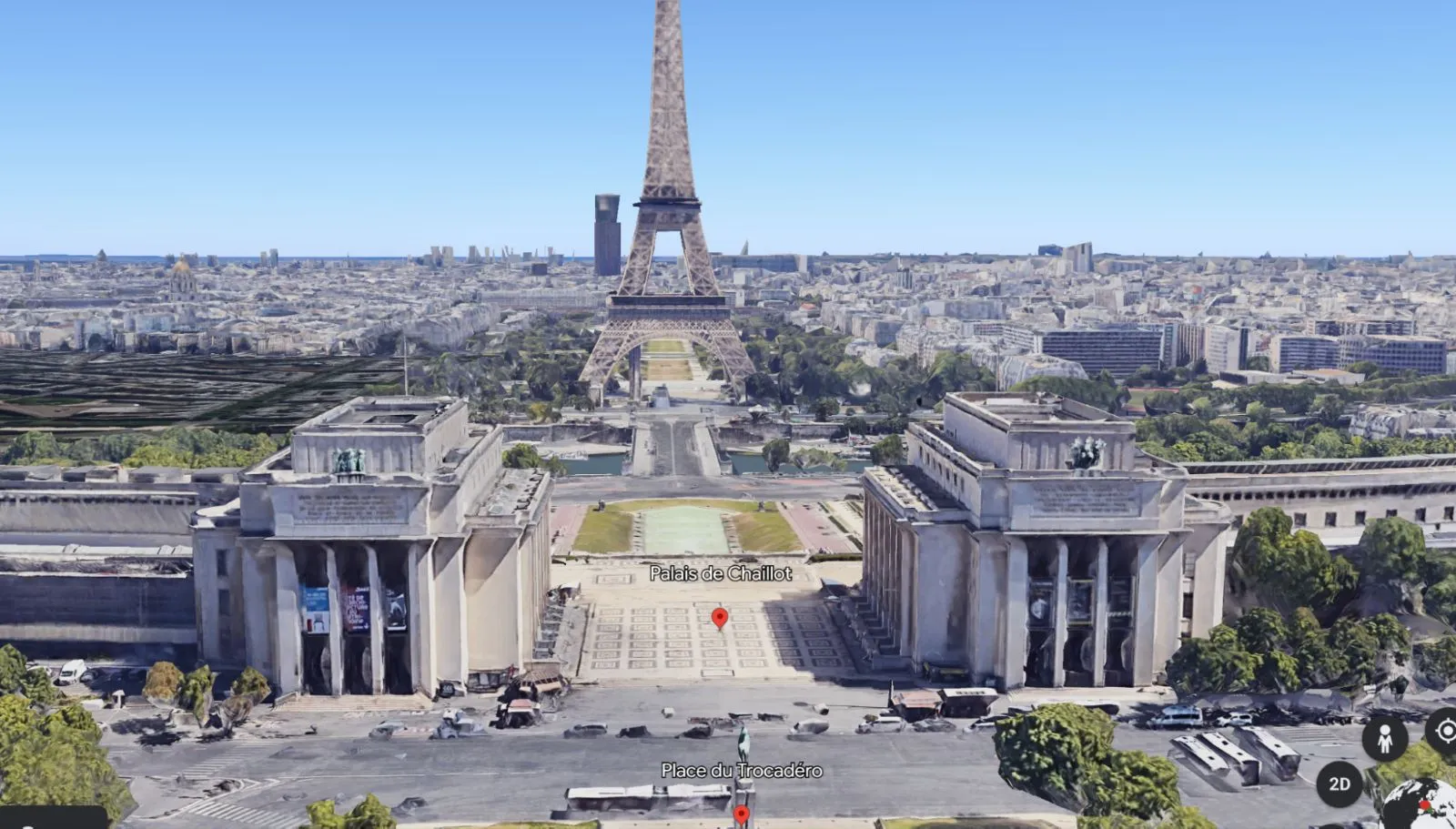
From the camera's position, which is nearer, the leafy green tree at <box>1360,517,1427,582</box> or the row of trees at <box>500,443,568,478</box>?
the leafy green tree at <box>1360,517,1427,582</box>

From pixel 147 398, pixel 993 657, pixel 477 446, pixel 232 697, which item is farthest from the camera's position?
pixel 147 398

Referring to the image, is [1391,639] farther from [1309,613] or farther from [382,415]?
[382,415]

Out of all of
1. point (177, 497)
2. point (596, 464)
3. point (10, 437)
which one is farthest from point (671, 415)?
point (177, 497)

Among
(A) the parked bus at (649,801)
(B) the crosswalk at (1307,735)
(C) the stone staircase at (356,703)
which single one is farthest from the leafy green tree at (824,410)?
(A) the parked bus at (649,801)

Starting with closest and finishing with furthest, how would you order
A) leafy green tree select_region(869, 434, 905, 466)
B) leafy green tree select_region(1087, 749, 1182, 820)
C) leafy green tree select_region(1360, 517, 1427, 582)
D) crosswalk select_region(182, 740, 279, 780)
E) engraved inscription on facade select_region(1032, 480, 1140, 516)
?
1. leafy green tree select_region(1087, 749, 1182, 820)
2. crosswalk select_region(182, 740, 279, 780)
3. engraved inscription on facade select_region(1032, 480, 1140, 516)
4. leafy green tree select_region(1360, 517, 1427, 582)
5. leafy green tree select_region(869, 434, 905, 466)

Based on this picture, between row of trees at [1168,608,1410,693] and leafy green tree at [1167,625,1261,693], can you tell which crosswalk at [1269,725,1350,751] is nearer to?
A: row of trees at [1168,608,1410,693]

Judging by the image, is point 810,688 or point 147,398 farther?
point 147,398

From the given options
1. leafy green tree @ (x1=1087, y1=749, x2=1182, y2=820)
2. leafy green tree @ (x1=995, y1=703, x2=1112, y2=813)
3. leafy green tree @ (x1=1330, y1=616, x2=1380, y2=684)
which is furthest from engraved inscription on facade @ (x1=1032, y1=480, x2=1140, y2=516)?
leafy green tree @ (x1=1087, y1=749, x2=1182, y2=820)

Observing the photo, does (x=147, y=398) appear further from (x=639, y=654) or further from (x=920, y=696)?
(x=920, y=696)

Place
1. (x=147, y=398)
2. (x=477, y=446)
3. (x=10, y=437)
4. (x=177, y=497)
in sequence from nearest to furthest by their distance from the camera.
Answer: (x=477, y=446) → (x=177, y=497) → (x=10, y=437) → (x=147, y=398)
